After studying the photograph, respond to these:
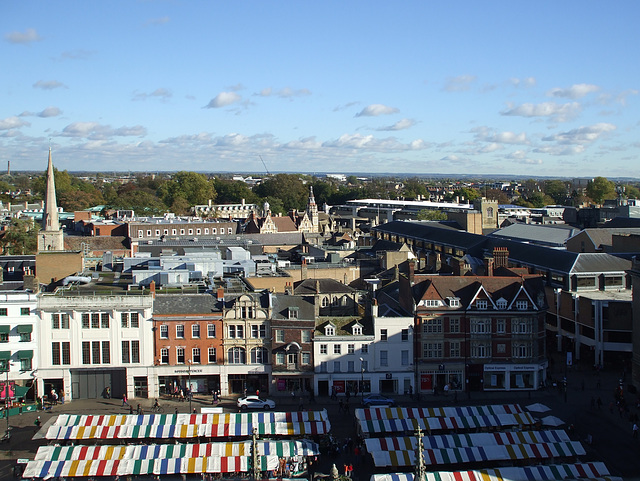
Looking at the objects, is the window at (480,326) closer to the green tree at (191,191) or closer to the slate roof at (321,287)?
the slate roof at (321,287)

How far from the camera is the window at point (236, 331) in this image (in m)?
49.5

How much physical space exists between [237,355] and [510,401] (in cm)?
1813

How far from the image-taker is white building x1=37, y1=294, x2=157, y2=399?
4825cm

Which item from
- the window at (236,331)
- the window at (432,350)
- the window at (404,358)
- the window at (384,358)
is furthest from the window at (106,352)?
the window at (432,350)

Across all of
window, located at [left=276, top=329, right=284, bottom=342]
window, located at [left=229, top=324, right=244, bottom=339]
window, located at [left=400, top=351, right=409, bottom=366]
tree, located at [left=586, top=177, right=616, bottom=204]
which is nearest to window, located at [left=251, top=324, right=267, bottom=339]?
window, located at [left=229, top=324, right=244, bottom=339]

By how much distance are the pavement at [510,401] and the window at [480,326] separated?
416 centimetres

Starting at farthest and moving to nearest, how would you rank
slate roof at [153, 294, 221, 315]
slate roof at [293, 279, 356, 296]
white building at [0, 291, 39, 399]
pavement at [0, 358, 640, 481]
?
slate roof at [293, 279, 356, 296] < slate roof at [153, 294, 221, 315] < white building at [0, 291, 39, 399] < pavement at [0, 358, 640, 481]

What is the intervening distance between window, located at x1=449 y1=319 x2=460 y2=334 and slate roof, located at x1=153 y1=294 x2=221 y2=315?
51.8 ft

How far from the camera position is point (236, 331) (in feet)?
162

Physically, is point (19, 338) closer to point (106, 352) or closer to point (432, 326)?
point (106, 352)

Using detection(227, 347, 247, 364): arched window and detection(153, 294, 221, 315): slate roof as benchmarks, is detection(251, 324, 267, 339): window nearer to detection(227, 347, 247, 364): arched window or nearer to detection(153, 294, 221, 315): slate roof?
detection(227, 347, 247, 364): arched window

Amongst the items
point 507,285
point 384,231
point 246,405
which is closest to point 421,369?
point 507,285

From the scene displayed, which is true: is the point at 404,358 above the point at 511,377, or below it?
above

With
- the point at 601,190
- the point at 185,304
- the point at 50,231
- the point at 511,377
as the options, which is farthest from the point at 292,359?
the point at 601,190
